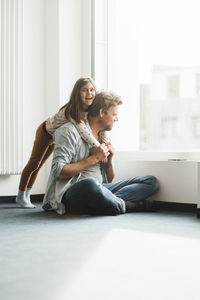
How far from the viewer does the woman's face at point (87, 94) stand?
9.48 ft

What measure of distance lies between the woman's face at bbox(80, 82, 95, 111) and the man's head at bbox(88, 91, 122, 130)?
0.18 ft

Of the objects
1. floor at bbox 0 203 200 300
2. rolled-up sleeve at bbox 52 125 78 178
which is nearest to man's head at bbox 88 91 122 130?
rolled-up sleeve at bbox 52 125 78 178

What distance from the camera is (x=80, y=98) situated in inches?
114

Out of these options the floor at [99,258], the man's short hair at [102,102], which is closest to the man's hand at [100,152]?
the man's short hair at [102,102]

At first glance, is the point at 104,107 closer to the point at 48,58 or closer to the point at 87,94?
the point at 87,94

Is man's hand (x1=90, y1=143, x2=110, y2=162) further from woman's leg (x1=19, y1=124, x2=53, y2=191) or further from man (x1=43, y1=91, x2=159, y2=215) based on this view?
woman's leg (x1=19, y1=124, x2=53, y2=191)

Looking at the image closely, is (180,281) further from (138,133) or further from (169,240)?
(138,133)

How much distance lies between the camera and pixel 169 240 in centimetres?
202

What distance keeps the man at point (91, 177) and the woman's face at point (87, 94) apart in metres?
0.06

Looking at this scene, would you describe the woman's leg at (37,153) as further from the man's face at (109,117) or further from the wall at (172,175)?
the wall at (172,175)

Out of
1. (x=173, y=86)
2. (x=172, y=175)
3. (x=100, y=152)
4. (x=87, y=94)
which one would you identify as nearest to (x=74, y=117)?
(x=87, y=94)

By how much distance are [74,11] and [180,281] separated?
113 inches

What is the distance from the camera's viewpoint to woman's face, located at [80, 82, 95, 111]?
2889 mm

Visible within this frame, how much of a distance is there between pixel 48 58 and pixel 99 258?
7.87 ft
